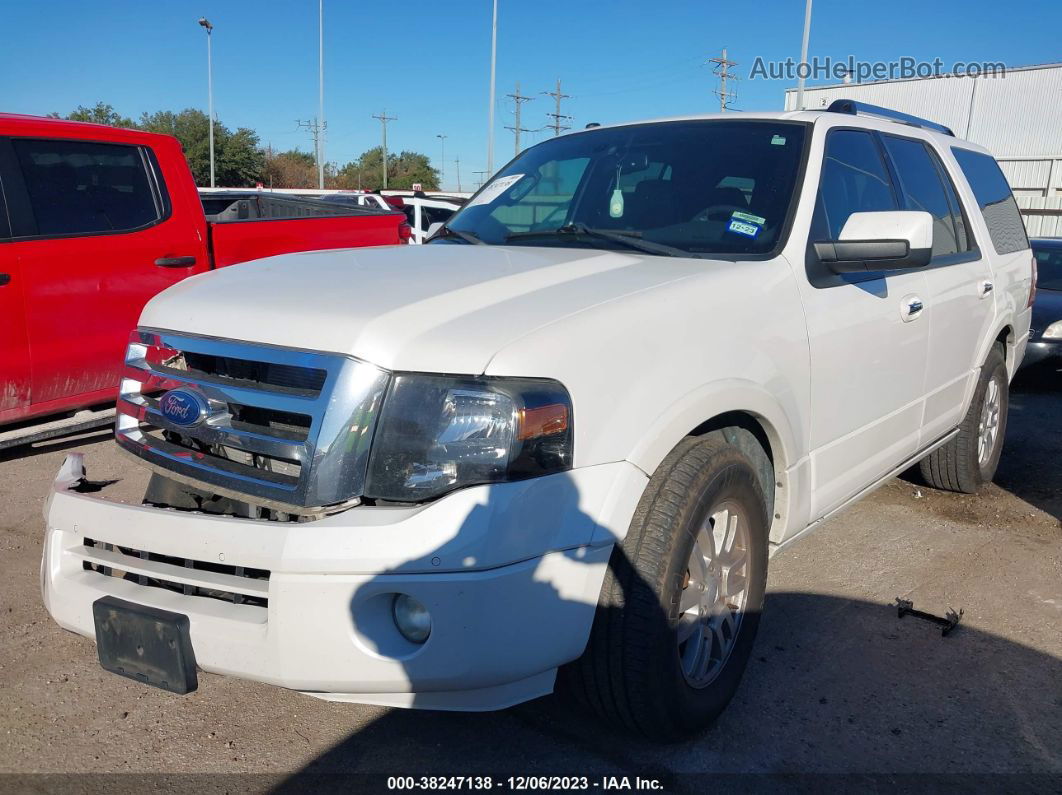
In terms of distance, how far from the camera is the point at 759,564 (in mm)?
2926

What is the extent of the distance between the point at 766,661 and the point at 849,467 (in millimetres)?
797

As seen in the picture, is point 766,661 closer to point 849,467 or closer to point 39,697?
point 849,467

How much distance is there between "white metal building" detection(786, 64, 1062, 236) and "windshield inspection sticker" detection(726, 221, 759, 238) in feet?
107

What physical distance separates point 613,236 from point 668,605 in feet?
4.71

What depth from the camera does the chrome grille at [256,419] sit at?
7.07 feet

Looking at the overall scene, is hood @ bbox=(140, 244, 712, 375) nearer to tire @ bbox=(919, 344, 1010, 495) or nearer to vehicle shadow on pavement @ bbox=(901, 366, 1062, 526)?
tire @ bbox=(919, 344, 1010, 495)

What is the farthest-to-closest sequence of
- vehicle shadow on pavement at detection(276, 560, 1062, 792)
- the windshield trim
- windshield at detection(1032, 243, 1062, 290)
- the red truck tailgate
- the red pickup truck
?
windshield at detection(1032, 243, 1062, 290) → the red truck tailgate → the red pickup truck → the windshield trim → vehicle shadow on pavement at detection(276, 560, 1062, 792)

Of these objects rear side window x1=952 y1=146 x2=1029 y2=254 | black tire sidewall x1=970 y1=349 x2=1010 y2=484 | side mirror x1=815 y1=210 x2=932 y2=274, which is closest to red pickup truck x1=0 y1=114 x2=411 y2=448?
side mirror x1=815 y1=210 x2=932 y2=274

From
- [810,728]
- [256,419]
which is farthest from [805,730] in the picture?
[256,419]

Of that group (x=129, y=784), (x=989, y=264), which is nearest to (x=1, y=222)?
(x=129, y=784)

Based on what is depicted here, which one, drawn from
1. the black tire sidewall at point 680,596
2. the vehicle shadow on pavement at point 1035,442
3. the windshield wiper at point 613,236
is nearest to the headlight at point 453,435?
the black tire sidewall at point 680,596

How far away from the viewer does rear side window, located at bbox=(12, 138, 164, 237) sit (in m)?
4.87

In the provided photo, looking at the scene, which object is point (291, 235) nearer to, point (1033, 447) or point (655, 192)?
point (655, 192)

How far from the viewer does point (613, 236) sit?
3.28 meters
